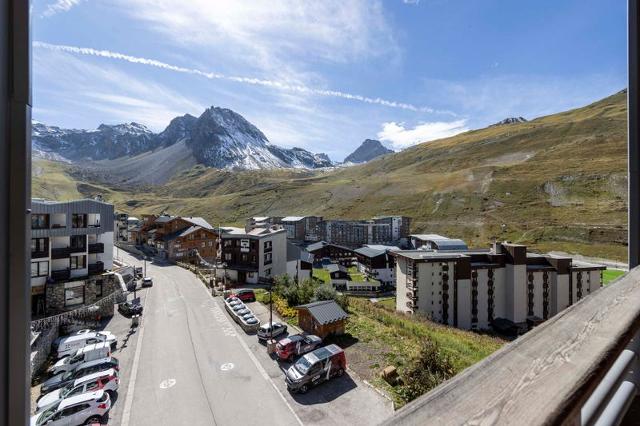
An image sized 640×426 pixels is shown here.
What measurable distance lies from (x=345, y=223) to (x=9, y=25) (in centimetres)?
6431

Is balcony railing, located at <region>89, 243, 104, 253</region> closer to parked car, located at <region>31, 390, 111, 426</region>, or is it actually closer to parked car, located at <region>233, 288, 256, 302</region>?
parked car, located at <region>233, 288, 256, 302</region>

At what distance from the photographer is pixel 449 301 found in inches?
1047

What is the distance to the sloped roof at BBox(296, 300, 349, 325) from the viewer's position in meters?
15.1

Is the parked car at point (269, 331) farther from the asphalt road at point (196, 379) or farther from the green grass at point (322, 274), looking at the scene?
the green grass at point (322, 274)

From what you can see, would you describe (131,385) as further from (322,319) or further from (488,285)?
(488,285)

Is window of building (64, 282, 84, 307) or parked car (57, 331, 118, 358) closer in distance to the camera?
parked car (57, 331, 118, 358)

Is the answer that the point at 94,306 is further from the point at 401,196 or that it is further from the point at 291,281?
the point at 401,196

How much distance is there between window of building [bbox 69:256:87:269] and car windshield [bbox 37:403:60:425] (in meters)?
13.2

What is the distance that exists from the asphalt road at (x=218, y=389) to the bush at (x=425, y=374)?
A: 91 cm

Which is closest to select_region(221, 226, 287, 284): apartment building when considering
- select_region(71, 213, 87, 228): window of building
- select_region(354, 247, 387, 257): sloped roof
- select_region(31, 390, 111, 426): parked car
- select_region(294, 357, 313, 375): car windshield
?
select_region(71, 213, 87, 228): window of building

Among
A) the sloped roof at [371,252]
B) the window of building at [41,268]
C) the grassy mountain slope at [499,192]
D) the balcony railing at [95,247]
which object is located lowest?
the sloped roof at [371,252]

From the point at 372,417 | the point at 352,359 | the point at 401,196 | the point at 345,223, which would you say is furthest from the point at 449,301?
the point at 401,196

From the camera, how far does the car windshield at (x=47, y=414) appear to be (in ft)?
30.2

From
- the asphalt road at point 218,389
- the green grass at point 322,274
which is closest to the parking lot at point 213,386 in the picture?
the asphalt road at point 218,389
